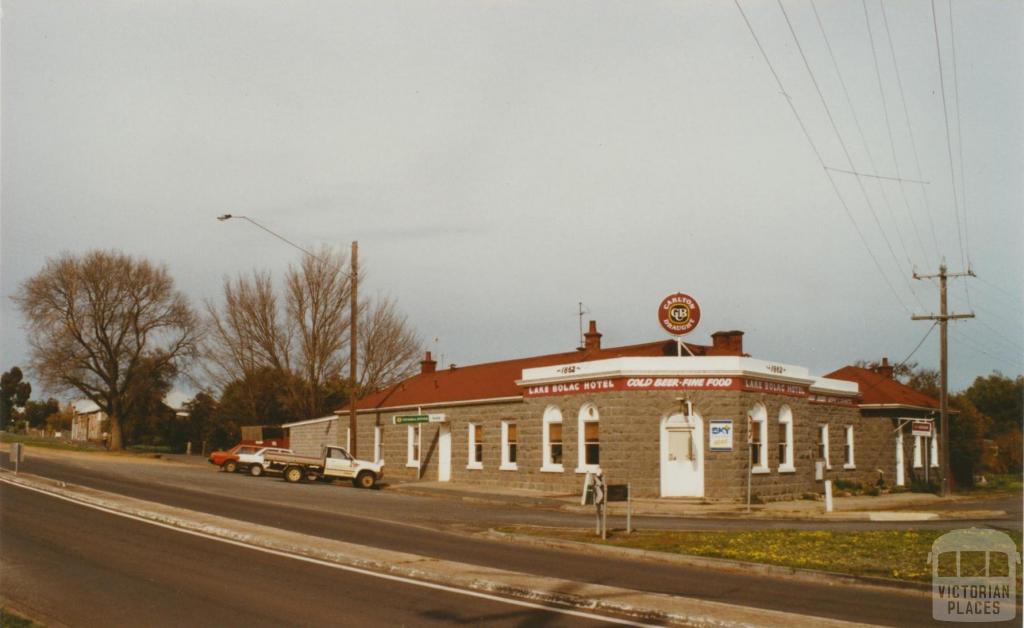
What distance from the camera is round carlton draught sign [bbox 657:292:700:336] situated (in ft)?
103

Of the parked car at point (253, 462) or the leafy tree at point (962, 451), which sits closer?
the parked car at point (253, 462)

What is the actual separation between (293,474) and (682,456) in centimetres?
1644

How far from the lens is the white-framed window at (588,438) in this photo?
103ft

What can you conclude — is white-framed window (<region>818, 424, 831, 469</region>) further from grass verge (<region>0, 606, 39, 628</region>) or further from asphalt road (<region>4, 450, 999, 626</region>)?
grass verge (<region>0, 606, 39, 628</region>)

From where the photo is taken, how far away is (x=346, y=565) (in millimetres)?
13344

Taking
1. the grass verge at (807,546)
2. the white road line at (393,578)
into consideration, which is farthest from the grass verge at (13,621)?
the grass verge at (807,546)

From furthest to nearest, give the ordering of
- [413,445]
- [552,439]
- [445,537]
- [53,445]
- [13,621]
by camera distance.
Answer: [53,445], [413,445], [552,439], [445,537], [13,621]

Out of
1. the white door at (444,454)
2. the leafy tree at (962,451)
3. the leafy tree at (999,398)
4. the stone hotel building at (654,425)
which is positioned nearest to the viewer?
the stone hotel building at (654,425)

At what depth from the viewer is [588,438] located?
3172 cm

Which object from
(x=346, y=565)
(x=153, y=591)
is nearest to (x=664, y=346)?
(x=346, y=565)

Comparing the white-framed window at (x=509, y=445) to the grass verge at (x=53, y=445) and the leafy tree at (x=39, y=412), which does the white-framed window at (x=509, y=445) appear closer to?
the grass verge at (x=53, y=445)

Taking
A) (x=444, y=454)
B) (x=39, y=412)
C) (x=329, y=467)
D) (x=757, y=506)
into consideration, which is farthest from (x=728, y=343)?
(x=39, y=412)

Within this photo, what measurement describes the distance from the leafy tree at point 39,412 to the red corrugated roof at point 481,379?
94506mm
